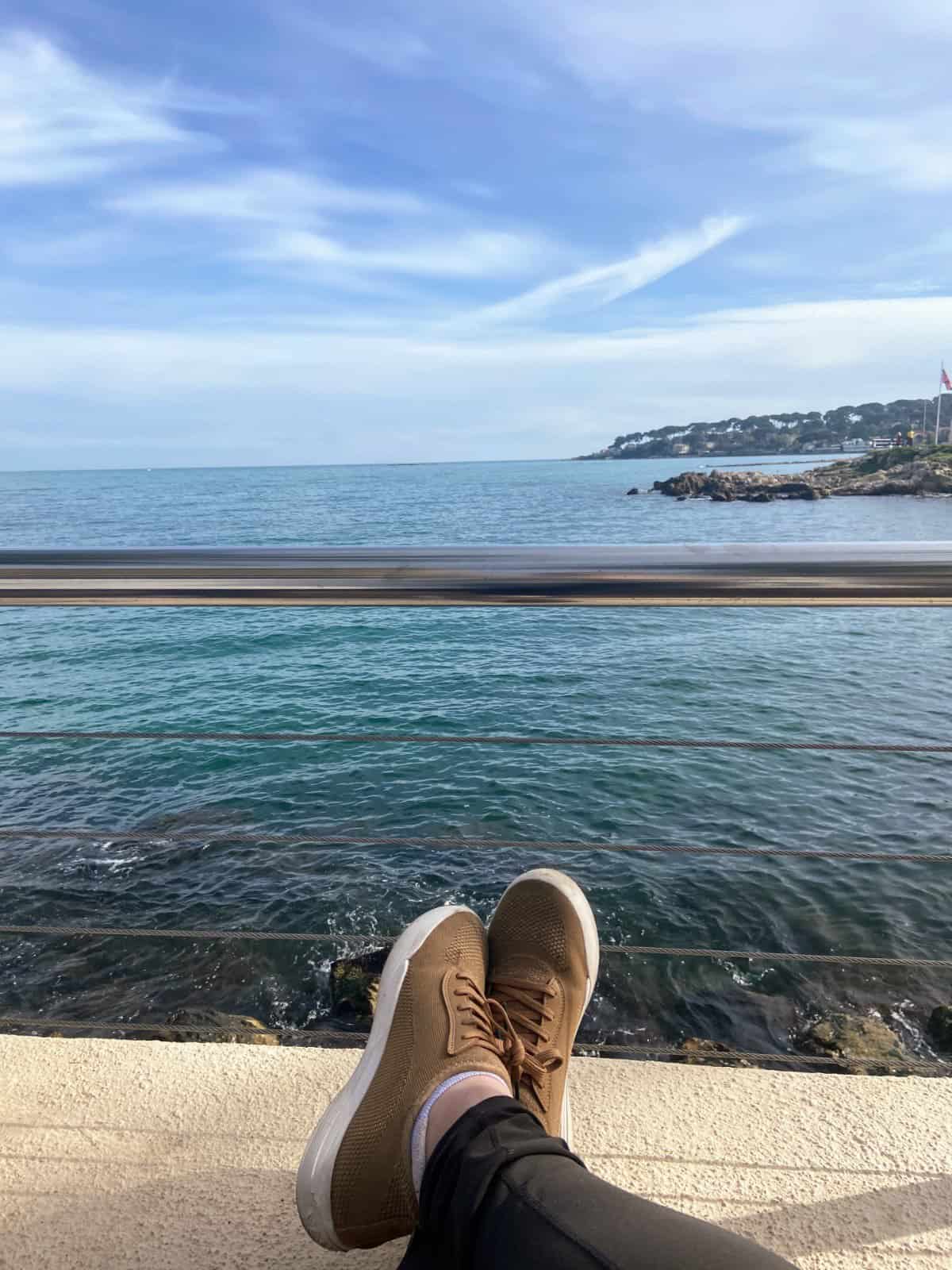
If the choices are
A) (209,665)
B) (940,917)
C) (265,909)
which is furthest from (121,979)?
(209,665)

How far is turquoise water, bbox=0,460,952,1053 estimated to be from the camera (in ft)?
19.5

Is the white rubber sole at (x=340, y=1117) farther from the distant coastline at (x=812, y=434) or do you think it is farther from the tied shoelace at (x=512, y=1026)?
the distant coastline at (x=812, y=434)

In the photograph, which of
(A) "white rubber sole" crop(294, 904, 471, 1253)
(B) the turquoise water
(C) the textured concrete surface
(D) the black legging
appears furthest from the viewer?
(B) the turquoise water

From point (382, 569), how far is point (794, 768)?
38.0 ft

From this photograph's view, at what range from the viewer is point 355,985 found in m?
5.57

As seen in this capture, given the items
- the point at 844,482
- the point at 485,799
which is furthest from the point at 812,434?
the point at 485,799

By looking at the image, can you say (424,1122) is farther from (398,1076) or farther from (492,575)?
(492,575)

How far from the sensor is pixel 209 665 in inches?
784

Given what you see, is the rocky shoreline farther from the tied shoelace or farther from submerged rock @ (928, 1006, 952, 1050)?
the tied shoelace

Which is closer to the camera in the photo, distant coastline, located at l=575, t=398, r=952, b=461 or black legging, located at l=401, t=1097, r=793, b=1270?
black legging, located at l=401, t=1097, r=793, b=1270

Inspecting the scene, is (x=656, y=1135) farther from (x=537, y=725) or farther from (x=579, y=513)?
(x=579, y=513)

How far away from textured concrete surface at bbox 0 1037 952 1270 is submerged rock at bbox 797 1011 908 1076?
393 centimetres

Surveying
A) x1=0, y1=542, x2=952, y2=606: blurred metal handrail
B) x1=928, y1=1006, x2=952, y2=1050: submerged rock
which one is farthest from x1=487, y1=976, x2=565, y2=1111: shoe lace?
x1=928, y1=1006, x2=952, y2=1050: submerged rock

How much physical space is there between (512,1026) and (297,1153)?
1.35 ft
